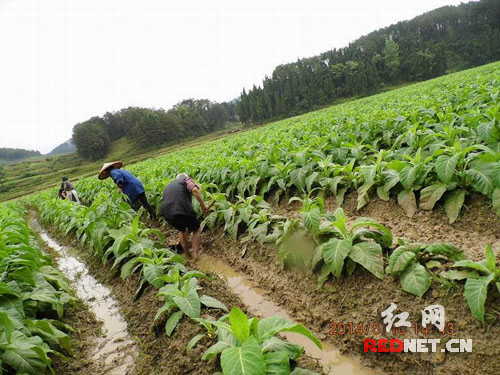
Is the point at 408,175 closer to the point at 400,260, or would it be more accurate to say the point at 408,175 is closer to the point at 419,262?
the point at 419,262

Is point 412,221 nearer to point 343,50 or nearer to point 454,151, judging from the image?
point 454,151

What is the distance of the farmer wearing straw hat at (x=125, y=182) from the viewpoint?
655 centimetres

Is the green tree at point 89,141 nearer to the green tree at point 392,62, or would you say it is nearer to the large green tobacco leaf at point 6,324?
the green tree at point 392,62

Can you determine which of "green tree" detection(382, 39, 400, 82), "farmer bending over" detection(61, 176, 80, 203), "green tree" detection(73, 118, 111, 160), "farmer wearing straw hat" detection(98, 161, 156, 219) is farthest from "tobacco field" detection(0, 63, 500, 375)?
"green tree" detection(382, 39, 400, 82)

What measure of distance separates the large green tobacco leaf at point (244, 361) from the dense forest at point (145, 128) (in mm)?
70111

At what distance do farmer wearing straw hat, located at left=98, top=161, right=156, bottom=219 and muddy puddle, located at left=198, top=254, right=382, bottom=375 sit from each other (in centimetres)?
272

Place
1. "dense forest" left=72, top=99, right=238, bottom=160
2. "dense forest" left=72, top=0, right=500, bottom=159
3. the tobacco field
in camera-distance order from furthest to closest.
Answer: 1. "dense forest" left=72, top=99, right=238, bottom=160
2. "dense forest" left=72, top=0, right=500, bottom=159
3. the tobacco field

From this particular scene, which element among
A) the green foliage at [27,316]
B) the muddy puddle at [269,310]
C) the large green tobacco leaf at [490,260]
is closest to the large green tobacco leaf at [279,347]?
the muddy puddle at [269,310]

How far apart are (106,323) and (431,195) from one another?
457 cm

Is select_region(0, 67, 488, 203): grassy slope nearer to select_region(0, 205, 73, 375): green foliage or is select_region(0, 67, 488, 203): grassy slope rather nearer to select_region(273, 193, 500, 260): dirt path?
select_region(0, 205, 73, 375): green foliage

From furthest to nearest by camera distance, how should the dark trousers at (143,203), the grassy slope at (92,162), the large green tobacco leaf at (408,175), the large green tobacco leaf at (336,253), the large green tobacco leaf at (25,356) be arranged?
the grassy slope at (92,162) → the dark trousers at (143,203) → the large green tobacco leaf at (408,175) → the large green tobacco leaf at (336,253) → the large green tobacco leaf at (25,356)

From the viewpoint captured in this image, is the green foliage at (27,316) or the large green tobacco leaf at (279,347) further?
the green foliage at (27,316)

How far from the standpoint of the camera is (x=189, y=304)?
9.15ft

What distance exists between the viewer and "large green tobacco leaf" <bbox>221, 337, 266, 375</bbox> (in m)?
1.69
